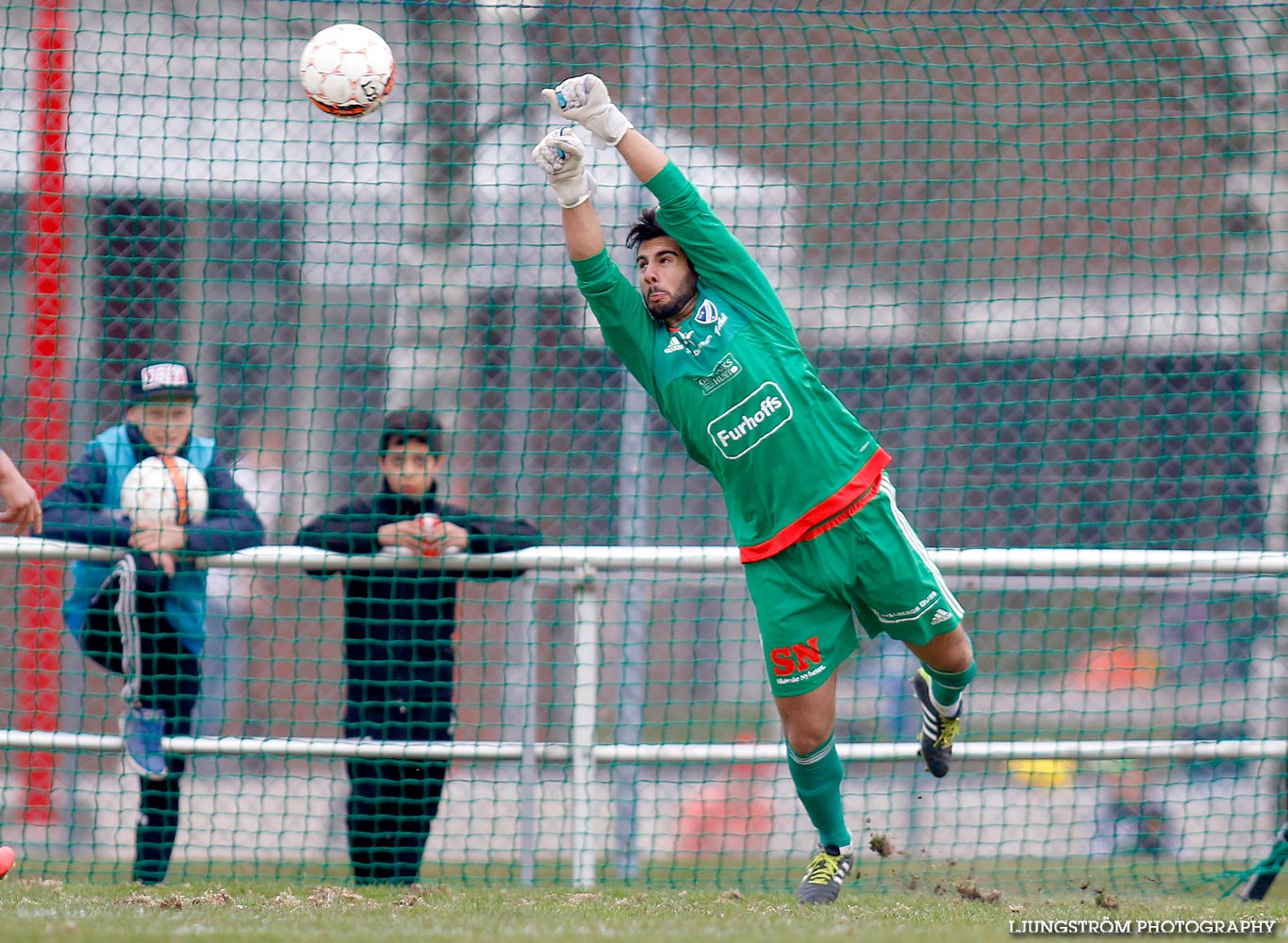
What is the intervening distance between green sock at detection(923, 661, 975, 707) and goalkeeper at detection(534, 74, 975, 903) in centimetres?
20

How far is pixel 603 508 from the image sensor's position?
9109 millimetres

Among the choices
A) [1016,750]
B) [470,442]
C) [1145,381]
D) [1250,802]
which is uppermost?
[1145,381]

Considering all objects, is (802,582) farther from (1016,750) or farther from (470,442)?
(470,442)

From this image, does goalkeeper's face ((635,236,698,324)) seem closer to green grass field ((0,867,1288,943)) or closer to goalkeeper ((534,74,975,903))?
goalkeeper ((534,74,975,903))

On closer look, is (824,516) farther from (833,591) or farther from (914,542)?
(914,542)

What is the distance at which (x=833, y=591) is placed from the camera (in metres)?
4.31

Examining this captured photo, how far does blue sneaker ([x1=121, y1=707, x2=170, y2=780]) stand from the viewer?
5.03 meters

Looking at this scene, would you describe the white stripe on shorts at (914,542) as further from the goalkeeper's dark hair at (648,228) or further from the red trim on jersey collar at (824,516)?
the goalkeeper's dark hair at (648,228)

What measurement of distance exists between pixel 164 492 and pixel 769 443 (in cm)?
239

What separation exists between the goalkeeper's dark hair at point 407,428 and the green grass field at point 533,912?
1.66 metres

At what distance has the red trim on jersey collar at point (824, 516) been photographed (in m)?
4.27

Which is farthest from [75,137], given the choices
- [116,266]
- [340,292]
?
[340,292]

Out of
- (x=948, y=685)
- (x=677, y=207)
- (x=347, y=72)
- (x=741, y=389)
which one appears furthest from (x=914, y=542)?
(x=347, y=72)

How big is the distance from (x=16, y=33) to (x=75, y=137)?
1074mm
